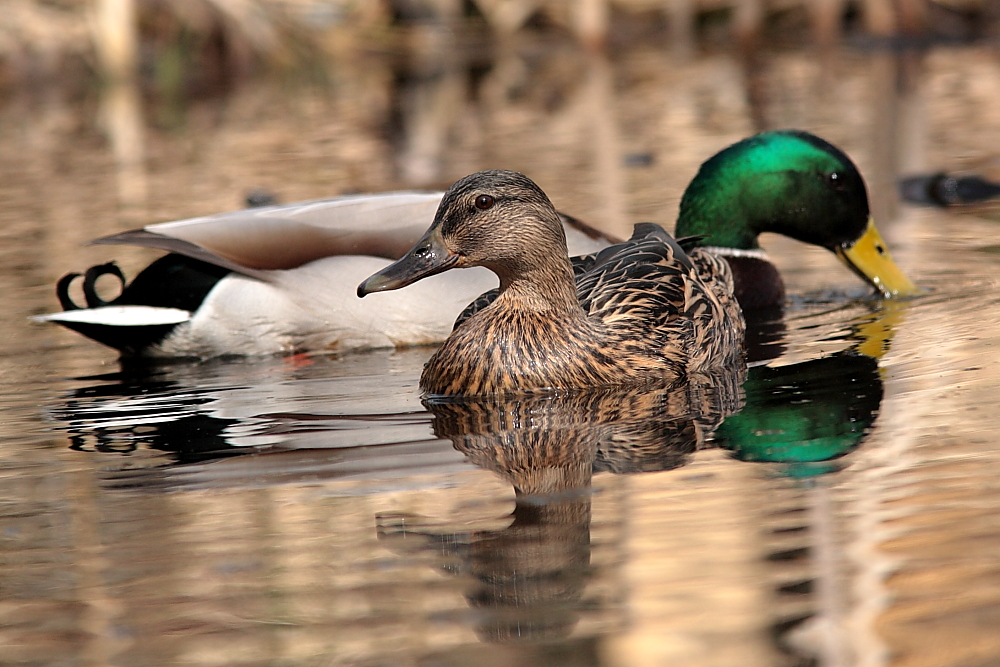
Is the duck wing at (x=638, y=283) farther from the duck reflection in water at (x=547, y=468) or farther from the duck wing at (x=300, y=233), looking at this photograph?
the duck wing at (x=300, y=233)

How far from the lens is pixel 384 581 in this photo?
10.8 feet

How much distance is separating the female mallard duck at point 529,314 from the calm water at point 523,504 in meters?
0.14

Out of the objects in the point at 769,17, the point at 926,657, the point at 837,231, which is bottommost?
the point at 926,657

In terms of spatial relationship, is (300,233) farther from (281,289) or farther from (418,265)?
(418,265)

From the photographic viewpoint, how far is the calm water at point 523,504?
3006mm

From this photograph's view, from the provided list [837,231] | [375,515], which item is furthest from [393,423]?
[837,231]

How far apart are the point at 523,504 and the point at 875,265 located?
3525mm

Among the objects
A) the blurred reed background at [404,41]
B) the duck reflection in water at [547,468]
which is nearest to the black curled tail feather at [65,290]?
the duck reflection in water at [547,468]

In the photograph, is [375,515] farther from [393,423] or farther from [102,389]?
[102,389]

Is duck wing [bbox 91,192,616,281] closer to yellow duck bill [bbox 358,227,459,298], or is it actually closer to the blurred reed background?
yellow duck bill [bbox 358,227,459,298]

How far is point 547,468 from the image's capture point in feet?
13.7

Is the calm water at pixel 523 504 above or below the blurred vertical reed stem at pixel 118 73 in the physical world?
below

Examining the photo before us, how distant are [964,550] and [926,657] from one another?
0.56 m

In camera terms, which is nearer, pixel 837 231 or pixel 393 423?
pixel 393 423
